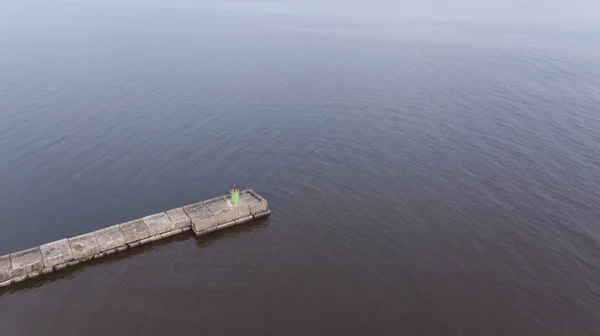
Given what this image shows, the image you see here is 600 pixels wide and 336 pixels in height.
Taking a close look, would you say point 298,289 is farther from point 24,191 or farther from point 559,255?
point 24,191

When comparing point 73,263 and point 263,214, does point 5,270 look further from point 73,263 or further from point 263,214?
point 263,214

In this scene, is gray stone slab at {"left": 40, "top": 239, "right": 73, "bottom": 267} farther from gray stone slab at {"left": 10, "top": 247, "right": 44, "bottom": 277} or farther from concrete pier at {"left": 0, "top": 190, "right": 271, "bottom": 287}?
gray stone slab at {"left": 10, "top": 247, "right": 44, "bottom": 277}

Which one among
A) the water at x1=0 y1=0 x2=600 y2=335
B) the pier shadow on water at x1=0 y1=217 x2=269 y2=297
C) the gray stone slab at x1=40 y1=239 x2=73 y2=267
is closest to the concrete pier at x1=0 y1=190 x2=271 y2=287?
the gray stone slab at x1=40 y1=239 x2=73 y2=267

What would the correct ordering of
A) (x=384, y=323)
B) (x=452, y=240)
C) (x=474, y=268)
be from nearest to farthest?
(x=384, y=323) → (x=474, y=268) → (x=452, y=240)

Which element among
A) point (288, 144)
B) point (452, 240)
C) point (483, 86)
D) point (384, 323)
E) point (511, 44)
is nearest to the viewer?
point (384, 323)

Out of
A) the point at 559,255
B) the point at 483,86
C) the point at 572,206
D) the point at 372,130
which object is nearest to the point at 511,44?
the point at 483,86

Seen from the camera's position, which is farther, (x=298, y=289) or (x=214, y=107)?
(x=214, y=107)

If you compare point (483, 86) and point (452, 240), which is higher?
point (483, 86)
